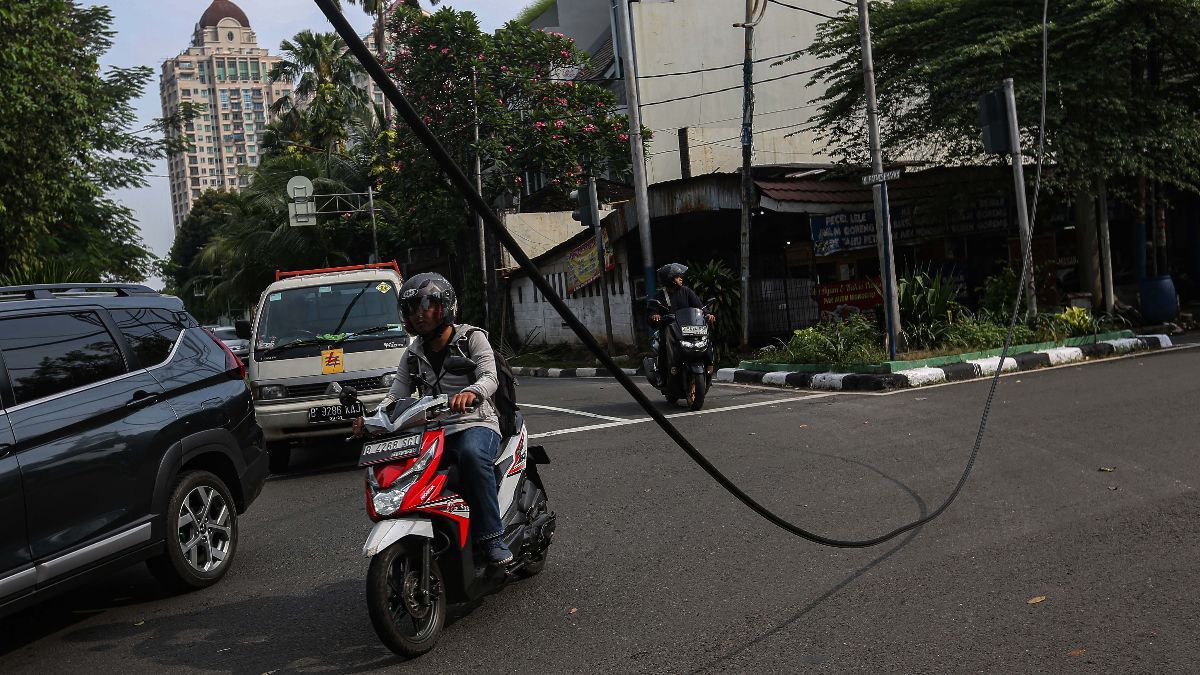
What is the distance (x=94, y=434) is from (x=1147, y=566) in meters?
5.13

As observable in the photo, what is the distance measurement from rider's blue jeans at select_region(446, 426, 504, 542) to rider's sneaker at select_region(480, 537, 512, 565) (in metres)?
0.03

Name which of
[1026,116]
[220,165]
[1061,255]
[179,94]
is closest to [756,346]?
[1026,116]

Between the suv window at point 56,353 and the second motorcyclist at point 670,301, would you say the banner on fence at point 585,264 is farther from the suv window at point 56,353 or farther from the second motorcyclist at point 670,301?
the suv window at point 56,353

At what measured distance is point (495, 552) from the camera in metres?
4.69

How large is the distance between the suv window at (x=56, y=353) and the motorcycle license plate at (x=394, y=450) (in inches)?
68.1

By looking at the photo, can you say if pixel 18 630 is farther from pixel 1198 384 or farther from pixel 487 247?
pixel 487 247

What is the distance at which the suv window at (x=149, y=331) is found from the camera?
5.81m

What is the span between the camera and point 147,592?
586 cm

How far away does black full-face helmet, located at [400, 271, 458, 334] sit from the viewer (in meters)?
4.84

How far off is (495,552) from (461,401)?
721 mm

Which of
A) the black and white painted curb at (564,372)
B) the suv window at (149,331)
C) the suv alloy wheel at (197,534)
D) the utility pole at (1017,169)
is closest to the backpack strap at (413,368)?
the suv alloy wheel at (197,534)

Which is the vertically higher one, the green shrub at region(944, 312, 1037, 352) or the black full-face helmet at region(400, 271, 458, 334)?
the black full-face helmet at region(400, 271, 458, 334)

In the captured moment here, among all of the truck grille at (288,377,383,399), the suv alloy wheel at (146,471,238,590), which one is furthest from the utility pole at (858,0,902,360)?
the suv alloy wheel at (146,471,238,590)

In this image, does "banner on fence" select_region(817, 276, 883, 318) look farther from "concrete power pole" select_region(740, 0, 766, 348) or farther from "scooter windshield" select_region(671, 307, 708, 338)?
"scooter windshield" select_region(671, 307, 708, 338)
